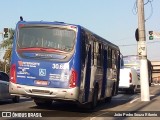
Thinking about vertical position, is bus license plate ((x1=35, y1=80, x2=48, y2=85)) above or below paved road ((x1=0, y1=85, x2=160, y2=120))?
above

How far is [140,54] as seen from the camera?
70.5 ft

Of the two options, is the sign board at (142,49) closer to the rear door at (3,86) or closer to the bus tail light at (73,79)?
the rear door at (3,86)

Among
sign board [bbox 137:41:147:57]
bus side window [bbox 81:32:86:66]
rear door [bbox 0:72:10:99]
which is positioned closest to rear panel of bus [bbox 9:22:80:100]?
bus side window [bbox 81:32:86:66]

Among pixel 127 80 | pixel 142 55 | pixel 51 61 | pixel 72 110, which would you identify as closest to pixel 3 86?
pixel 72 110

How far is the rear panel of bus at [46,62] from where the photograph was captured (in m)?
14.5

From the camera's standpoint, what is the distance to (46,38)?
591 inches

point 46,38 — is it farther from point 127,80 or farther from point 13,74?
point 127,80

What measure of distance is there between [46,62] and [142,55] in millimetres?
7901

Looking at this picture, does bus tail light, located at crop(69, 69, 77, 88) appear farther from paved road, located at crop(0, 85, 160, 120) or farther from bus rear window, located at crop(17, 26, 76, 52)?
paved road, located at crop(0, 85, 160, 120)

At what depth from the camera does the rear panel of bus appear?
14.5 m

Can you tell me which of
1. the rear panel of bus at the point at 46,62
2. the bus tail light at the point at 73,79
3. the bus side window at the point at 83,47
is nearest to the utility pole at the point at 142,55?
the bus side window at the point at 83,47

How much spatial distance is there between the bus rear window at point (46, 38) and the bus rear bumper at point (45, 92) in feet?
4.58

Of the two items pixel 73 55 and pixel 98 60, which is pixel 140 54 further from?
pixel 73 55

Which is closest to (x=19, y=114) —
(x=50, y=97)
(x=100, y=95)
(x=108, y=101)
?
(x=50, y=97)
